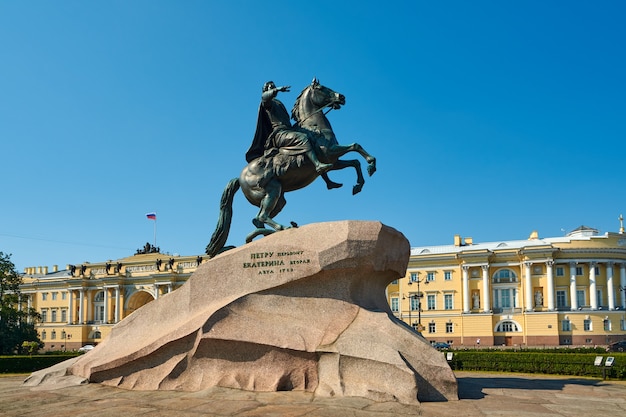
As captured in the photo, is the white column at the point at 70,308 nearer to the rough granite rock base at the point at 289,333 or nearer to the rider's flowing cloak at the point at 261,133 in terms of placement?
the rough granite rock base at the point at 289,333

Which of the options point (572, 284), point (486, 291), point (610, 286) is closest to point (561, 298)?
point (572, 284)

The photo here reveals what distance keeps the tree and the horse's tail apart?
1391 inches

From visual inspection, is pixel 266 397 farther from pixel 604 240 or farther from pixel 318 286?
pixel 604 240

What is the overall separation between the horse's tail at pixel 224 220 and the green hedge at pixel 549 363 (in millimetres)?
10012

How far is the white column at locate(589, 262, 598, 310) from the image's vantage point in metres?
67.9

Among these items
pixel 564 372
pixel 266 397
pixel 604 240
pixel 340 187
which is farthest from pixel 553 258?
pixel 266 397

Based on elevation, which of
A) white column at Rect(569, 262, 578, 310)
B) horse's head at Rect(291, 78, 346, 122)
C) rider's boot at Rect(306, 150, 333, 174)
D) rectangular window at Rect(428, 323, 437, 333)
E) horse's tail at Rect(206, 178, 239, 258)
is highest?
horse's head at Rect(291, 78, 346, 122)

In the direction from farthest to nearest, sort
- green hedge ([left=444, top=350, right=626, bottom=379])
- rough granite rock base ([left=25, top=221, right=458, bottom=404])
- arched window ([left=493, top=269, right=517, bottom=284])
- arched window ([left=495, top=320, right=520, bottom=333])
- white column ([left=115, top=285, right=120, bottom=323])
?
white column ([left=115, top=285, right=120, bottom=323]) → arched window ([left=493, top=269, right=517, bottom=284]) → arched window ([left=495, top=320, right=520, bottom=333]) → green hedge ([left=444, top=350, right=626, bottom=379]) → rough granite rock base ([left=25, top=221, right=458, bottom=404])

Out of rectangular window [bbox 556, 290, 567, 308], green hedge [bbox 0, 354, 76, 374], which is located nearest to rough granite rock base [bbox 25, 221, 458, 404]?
green hedge [bbox 0, 354, 76, 374]

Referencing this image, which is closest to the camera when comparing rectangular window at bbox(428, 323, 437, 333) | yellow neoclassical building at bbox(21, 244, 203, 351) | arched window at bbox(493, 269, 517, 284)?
arched window at bbox(493, 269, 517, 284)

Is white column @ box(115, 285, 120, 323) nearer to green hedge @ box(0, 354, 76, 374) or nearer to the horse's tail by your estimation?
green hedge @ box(0, 354, 76, 374)

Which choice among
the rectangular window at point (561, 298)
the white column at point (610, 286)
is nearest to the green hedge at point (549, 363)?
the rectangular window at point (561, 298)

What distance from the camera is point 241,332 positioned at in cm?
1069

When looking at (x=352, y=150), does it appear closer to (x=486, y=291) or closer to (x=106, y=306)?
(x=486, y=291)
